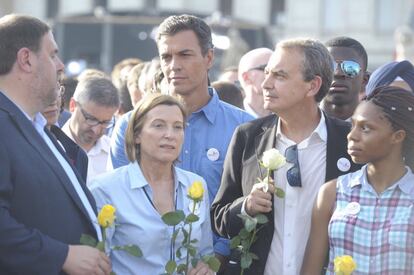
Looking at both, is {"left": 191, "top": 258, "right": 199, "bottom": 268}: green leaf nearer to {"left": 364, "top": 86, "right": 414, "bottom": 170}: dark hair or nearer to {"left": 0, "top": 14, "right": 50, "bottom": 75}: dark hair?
{"left": 364, "top": 86, "right": 414, "bottom": 170}: dark hair

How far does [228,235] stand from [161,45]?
1.32 meters

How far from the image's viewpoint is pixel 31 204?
192 inches

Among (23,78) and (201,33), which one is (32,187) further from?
(201,33)

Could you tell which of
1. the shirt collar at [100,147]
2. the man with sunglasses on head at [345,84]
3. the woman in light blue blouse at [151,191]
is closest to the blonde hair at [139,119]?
the woman in light blue blouse at [151,191]

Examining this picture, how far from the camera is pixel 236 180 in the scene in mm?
5895

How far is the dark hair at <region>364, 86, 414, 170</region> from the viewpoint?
18.0ft

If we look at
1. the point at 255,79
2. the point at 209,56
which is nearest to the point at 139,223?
the point at 209,56

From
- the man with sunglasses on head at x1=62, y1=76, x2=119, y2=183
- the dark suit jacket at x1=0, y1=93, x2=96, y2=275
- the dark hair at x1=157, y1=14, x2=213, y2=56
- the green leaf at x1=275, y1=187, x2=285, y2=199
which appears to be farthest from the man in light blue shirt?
the man with sunglasses on head at x1=62, y1=76, x2=119, y2=183

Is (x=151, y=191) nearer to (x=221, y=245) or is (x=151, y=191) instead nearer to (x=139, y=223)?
(x=139, y=223)

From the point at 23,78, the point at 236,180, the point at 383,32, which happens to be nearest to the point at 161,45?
the point at 236,180

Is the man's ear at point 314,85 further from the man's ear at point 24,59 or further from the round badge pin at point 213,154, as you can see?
the man's ear at point 24,59

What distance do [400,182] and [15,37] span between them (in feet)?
6.21

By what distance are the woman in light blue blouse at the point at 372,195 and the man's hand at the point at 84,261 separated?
1111mm

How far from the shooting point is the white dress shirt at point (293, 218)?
5.66m
